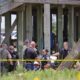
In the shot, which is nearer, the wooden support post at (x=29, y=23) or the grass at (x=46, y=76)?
the grass at (x=46, y=76)

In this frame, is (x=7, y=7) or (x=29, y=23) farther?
(x=29, y=23)

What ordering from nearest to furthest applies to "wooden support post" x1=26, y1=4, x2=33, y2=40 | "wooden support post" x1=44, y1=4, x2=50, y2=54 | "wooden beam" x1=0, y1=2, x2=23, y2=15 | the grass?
the grass, "wooden beam" x1=0, y1=2, x2=23, y2=15, "wooden support post" x1=44, y1=4, x2=50, y2=54, "wooden support post" x1=26, y1=4, x2=33, y2=40

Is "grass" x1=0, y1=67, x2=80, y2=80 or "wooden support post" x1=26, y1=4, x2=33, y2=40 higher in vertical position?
"wooden support post" x1=26, y1=4, x2=33, y2=40

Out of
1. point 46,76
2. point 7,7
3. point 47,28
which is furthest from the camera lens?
point 47,28

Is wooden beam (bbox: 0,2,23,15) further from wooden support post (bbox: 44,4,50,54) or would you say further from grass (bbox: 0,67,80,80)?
grass (bbox: 0,67,80,80)

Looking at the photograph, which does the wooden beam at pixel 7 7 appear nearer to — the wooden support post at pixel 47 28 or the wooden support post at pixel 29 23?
the wooden support post at pixel 47 28

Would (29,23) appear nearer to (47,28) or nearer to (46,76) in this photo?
(47,28)

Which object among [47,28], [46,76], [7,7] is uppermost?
[7,7]

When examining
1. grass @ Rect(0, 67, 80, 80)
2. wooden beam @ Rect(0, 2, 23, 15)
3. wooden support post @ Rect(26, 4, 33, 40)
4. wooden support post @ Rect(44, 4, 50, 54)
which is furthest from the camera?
wooden support post @ Rect(26, 4, 33, 40)

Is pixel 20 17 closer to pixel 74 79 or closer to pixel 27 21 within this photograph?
pixel 27 21

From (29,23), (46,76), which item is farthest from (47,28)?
(46,76)

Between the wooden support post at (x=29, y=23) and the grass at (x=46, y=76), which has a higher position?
the wooden support post at (x=29, y=23)

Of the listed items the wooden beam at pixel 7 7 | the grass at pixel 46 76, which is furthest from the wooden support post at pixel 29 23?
the grass at pixel 46 76

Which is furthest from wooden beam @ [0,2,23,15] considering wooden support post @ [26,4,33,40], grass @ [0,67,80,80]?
grass @ [0,67,80,80]
